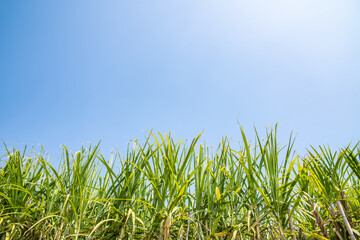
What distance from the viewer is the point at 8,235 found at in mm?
1472

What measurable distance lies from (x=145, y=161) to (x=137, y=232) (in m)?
0.44

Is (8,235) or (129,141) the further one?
(129,141)

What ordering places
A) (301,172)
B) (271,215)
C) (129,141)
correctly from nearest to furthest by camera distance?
(271,215)
(301,172)
(129,141)

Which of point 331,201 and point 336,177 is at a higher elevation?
point 336,177

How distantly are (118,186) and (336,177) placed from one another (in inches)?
56.3

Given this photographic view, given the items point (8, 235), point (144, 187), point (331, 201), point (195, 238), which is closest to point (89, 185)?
point (144, 187)

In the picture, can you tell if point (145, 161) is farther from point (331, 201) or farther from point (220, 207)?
point (331, 201)

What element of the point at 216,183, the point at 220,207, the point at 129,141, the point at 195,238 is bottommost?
the point at 195,238

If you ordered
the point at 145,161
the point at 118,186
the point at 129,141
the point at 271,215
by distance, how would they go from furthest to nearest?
the point at 129,141
the point at 118,186
the point at 145,161
the point at 271,215

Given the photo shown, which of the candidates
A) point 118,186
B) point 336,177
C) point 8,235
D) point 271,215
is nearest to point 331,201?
point 336,177

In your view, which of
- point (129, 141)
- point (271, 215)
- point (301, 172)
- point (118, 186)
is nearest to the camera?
point (271, 215)

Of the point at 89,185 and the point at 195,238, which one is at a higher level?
the point at 89,185

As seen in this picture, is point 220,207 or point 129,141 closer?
point 220,207

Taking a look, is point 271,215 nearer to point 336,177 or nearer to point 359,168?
point 336,177
